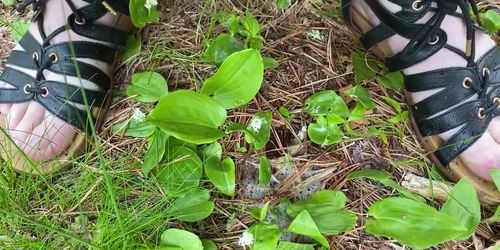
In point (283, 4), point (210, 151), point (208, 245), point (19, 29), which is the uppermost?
point (283, 4)

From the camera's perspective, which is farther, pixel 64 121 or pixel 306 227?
Answer: pixel 64 121

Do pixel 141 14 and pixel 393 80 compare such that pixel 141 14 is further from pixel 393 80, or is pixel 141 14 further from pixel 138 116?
pixel 393 80

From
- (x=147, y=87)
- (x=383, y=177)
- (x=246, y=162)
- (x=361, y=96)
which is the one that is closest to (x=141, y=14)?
(x=147, y=87)

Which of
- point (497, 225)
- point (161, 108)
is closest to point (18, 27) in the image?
point (161, 108)

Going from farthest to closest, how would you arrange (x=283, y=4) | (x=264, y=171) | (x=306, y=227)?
(x=283, y=4) < (x=264, y=171) < (x=306, y=227)

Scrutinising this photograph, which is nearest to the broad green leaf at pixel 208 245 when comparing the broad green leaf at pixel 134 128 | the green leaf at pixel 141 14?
the broad green leaf at pixel 134 128

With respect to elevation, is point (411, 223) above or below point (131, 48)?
below
